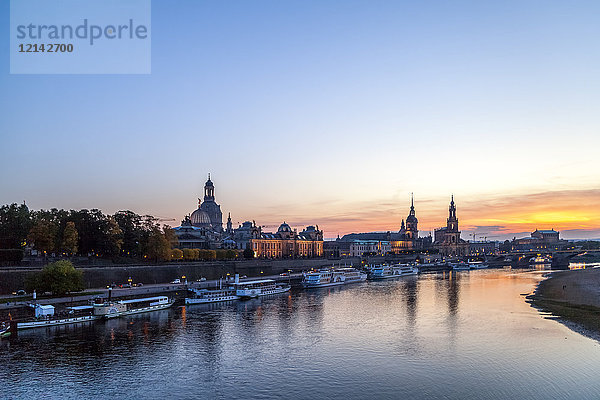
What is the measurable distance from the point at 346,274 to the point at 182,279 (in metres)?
38.2

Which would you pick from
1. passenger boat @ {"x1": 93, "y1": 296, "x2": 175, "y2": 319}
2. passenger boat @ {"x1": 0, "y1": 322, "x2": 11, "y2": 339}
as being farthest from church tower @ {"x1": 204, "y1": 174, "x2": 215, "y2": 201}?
passenger boat @ {"x1": 0, "y1": 322, "x2": 11, "y2": 339}

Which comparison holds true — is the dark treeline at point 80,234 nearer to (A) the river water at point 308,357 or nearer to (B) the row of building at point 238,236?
(A) the river water at point 308,357

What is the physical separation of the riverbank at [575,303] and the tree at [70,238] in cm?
6578

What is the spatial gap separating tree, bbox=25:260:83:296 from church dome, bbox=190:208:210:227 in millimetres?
108374

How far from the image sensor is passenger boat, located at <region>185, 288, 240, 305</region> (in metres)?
66.2

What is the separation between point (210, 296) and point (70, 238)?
23.9 metres

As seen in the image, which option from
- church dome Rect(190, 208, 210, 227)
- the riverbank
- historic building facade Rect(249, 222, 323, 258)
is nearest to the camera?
the riverbank

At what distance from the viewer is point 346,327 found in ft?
160

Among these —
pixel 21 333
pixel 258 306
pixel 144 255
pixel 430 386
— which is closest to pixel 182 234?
pixel 144 255

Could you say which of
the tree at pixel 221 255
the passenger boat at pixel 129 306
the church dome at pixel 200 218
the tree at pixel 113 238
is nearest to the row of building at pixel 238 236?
the church dome at pixel 200 218

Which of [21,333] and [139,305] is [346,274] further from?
[21,333]

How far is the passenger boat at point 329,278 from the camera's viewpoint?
92688 millimetres

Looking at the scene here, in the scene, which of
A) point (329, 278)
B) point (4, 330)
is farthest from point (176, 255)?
point (4, 330)

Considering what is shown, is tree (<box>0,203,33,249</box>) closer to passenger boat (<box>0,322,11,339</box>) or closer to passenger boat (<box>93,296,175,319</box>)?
passenger boat (<box>93,296,175,319</box>)
